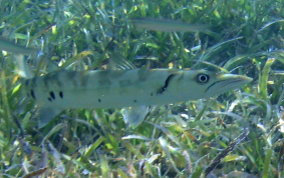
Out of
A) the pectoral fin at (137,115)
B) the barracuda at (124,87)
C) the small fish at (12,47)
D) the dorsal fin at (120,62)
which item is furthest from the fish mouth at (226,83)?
the small fish at (12,47)

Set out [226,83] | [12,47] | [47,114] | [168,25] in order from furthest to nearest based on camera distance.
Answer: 1. [168,25]
2. [12,47]
3. [47,114]
4. [226,83]

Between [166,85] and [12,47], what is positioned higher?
[12,47]

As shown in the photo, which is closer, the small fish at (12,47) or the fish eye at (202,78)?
the fish eye at (202,78)

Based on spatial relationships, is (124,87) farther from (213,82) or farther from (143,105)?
(213,82)

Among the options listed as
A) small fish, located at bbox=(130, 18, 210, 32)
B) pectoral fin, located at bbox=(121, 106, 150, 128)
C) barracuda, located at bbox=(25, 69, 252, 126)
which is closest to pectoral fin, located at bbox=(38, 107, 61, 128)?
barracuda, located at bbox=(25, 69, 252, 126)

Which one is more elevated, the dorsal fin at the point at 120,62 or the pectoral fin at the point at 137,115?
the dorsal fin at the point at 120,62

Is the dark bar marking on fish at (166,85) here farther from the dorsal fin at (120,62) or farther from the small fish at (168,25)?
the small fish at (168,25)

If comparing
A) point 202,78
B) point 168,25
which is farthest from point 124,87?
point 168,25

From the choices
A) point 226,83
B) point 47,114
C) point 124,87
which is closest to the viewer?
point 226,83

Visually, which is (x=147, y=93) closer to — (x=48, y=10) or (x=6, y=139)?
(x=6, y=139)
